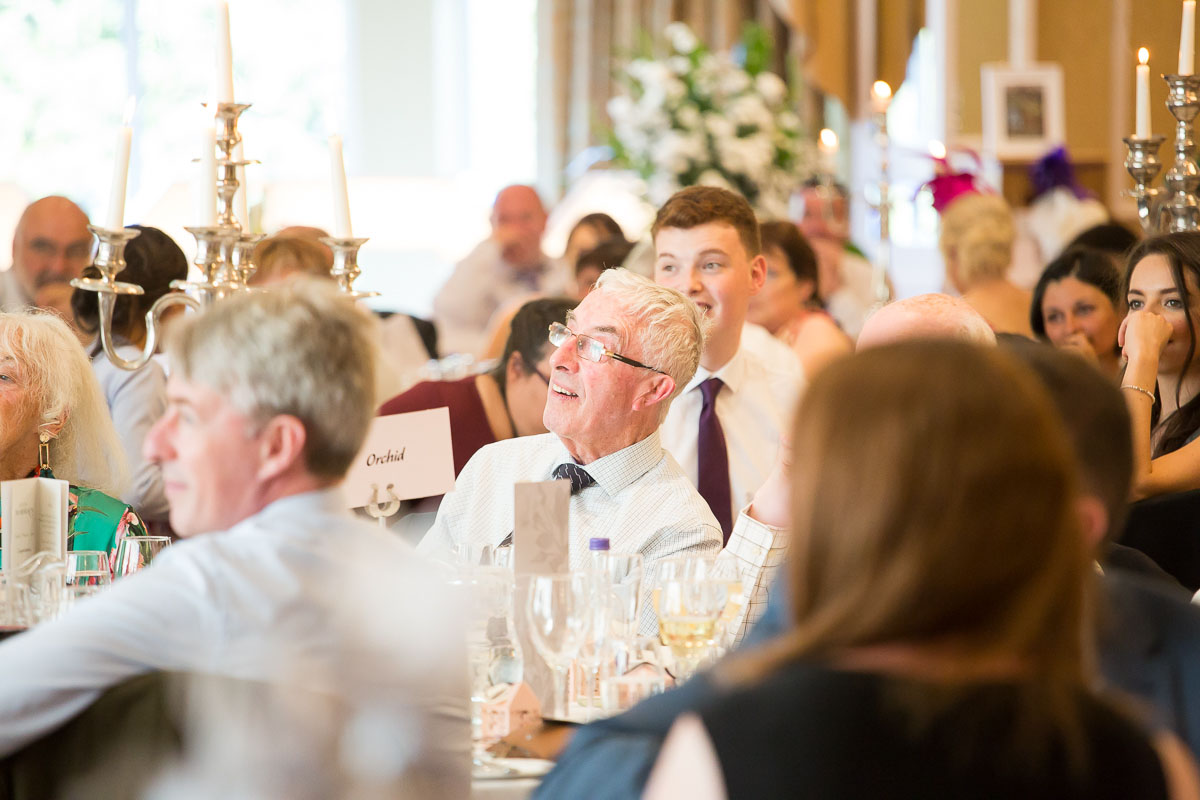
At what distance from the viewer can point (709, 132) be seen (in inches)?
275

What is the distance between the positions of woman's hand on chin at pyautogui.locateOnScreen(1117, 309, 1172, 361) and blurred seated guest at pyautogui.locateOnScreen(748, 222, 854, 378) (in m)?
1.56

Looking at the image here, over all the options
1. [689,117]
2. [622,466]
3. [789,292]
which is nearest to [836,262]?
[689,117]

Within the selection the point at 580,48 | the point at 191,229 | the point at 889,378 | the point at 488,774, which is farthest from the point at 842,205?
the point at 889,378

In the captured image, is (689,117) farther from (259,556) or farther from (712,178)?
(259,556)

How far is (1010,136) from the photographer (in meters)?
7.04

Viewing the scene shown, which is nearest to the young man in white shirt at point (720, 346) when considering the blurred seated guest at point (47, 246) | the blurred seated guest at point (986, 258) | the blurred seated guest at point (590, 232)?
the blurred seated guest at point (986, 258)

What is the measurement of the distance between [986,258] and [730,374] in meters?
1.76

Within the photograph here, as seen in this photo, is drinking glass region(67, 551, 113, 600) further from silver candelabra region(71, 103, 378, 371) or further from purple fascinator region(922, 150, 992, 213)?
purple fascinator region(922, 150, 992, 213)

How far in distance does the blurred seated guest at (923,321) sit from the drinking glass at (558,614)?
103cm

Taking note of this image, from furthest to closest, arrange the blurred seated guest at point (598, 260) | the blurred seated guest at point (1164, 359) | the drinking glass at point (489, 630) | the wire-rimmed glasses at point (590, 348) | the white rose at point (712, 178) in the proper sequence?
the white rose at point (712, 178), the blurred seated guest at point (598, 260), the blurred seated guest at point (1164, 359), the wire-rimmed glasses at point (590, 348), the drinking glass at point (489, 630)

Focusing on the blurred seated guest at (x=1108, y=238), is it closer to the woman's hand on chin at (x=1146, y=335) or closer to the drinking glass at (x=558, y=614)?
the woman's hand on chin at (x=1146, y=335)

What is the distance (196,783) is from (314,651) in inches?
7.5

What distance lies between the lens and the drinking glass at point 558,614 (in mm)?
1939

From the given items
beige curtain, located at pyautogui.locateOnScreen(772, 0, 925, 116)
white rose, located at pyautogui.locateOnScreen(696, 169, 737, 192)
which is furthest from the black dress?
beige curtain, located at pyautogui.locateOnScreen(772, 0, 925, 116)
